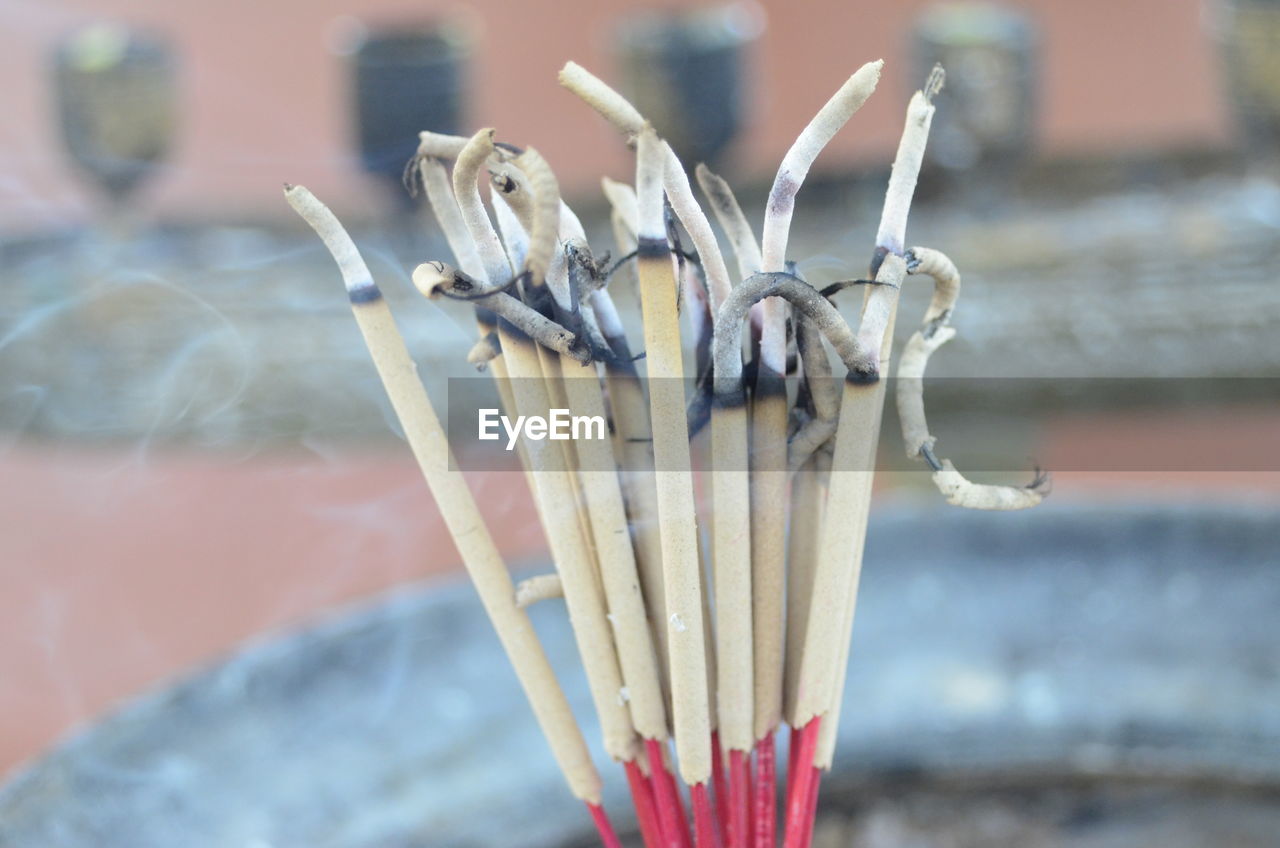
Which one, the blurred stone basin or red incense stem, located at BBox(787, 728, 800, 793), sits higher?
red incense stem, located at BBox(787, 728, 800, 793)

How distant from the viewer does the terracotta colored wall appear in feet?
7.26

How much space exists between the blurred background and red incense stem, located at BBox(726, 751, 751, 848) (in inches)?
14.5

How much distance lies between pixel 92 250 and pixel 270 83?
2.94 ft

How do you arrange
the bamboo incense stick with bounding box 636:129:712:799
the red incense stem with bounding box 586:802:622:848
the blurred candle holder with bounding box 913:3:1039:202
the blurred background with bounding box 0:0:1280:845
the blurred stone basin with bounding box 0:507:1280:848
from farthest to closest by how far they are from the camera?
the blurred candle holder with bounding box 913:3:1039:202 < the blurred background with bounding box 0:0:1280:845 < the blurred stone basin with bounding box 0:507:1280:848 < the red incense stem with bounding box 586:802:622:848 < the bamboo incense stick with bounding box 636:129:712:799

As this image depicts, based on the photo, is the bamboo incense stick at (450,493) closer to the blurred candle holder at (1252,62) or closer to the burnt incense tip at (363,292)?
the burnt incense tip at (363,292)

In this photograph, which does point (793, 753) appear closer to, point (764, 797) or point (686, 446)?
point (764, 797)

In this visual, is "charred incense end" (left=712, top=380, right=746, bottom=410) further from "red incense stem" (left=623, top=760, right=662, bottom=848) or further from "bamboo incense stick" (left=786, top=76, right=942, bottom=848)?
"red incense stem" (left=623, top=760, right=662, bottom=848)

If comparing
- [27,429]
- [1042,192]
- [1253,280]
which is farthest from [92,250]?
[1253,280]

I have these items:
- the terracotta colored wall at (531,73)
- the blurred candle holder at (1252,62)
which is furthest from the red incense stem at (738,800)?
the terracotta colored wall at (531,73)

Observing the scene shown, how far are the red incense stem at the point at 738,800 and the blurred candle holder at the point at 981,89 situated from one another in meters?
1.03

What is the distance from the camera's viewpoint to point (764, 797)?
16.6 inches

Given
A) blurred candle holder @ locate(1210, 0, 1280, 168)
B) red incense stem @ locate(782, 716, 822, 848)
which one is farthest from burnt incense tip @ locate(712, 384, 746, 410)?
blurred candle holder @ locate(1210, 0, 1280, 168)

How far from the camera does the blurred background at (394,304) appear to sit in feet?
3.96

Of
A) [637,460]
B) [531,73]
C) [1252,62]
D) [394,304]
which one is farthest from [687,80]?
[637,460]
